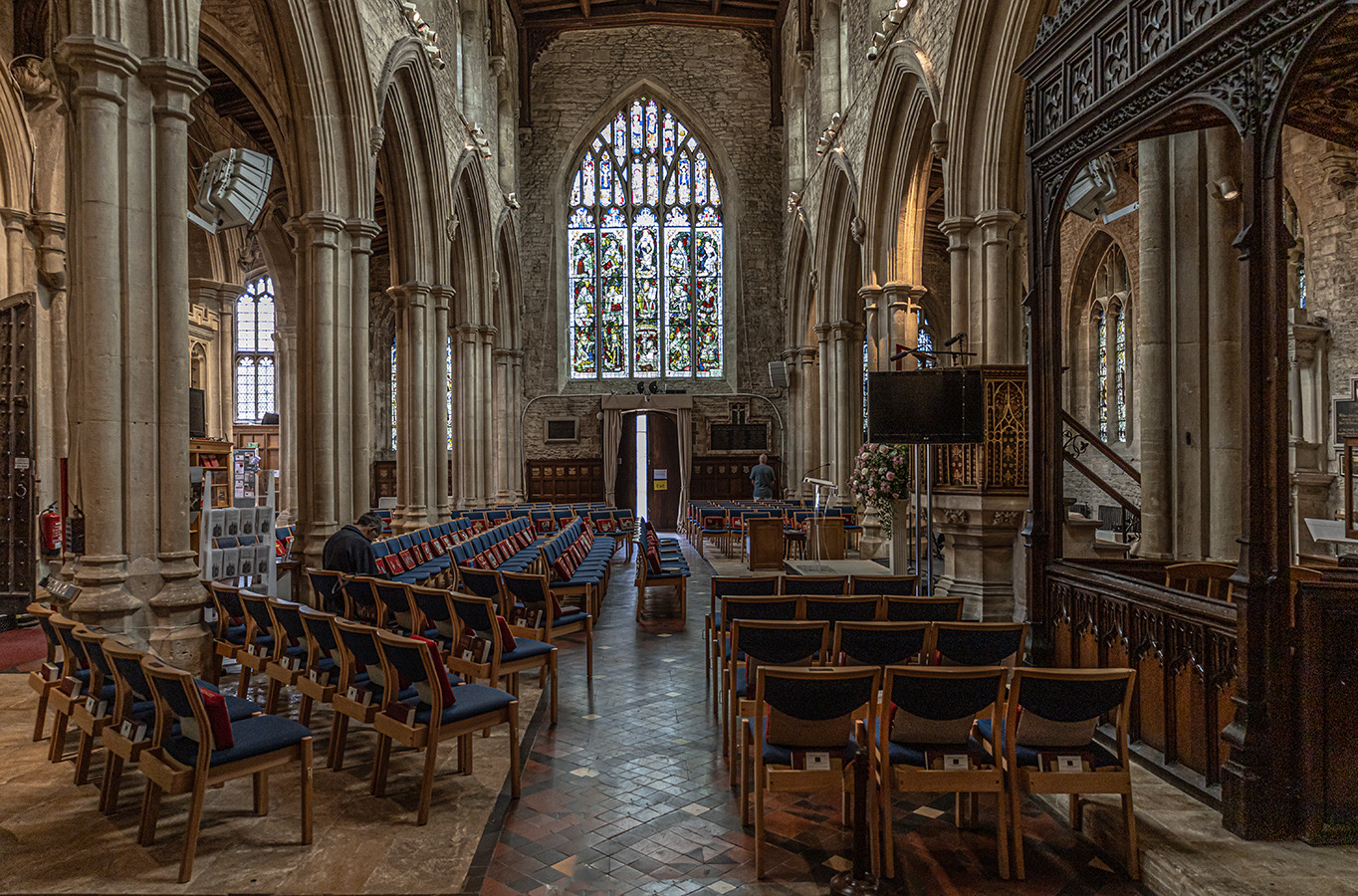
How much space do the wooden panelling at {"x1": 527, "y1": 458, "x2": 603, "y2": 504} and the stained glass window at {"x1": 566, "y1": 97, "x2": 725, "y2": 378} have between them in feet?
7.65

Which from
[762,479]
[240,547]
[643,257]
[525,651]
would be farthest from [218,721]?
[643,257]

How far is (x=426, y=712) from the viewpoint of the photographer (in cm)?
344

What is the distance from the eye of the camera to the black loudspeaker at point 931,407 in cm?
600

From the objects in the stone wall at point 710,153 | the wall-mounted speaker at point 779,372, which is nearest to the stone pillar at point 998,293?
the wall-mounted speaker at point 779,372

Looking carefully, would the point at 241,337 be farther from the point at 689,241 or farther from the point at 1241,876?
the point at 1241,876

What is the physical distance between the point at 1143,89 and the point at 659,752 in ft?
13.3

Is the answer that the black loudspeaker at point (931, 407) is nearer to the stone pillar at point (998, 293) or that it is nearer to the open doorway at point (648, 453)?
the stone pillar at point (998, 293)

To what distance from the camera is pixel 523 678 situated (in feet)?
18.5

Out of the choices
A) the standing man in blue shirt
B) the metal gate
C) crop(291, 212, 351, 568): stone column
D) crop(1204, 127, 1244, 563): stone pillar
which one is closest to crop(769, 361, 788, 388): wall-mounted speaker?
the standing man in blue shirt

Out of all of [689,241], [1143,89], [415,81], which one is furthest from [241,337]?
[1143,89]

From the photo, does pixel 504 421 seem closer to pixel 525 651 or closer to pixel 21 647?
pixel 21 647

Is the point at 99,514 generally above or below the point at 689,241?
below

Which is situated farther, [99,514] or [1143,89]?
[99,514]

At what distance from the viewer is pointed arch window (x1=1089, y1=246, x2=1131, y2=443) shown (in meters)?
14.4
